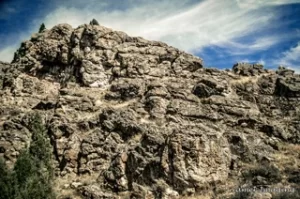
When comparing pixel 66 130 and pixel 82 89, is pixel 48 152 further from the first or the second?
pixel 82 89

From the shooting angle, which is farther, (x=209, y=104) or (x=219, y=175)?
(x=209, y=104)

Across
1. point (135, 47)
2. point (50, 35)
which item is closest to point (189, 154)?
point (135, 47)

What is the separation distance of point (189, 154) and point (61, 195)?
11.1 m

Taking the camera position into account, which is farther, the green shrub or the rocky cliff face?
the rocky cliff face

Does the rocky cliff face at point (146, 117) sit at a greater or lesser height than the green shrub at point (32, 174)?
greater

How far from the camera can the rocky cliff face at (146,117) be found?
2841 cm

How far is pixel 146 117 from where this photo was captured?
38.2m

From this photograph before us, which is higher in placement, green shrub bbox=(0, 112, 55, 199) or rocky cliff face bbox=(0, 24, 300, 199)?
rocky cliff face bbox=(0, 24, 300, 199)

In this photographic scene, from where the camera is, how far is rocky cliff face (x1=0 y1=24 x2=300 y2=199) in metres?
28.4

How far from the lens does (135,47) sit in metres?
48.1

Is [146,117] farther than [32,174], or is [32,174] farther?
[146,117]

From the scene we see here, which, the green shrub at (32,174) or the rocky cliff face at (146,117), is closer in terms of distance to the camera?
the green shrub at (32,174)

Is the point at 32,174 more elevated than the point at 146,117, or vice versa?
the point at 146,117

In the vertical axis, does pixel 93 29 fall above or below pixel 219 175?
above
